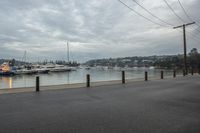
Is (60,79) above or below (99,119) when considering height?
below

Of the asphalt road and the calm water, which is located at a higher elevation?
the asphalt road

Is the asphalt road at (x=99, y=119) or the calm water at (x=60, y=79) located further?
the calm water at (x=60, y=79)

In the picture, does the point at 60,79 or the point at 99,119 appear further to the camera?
the point at 60,79

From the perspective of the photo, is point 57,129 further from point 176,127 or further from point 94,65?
point 94,65

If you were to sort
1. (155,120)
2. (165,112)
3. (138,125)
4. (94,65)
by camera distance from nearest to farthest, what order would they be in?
(138,125)
(155,120)
(165,112)
(94,65)

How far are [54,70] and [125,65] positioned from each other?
3848 cm

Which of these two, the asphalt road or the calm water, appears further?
the calm water

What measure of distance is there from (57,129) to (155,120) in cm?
289

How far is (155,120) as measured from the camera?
653 cm

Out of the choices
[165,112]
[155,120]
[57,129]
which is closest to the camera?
[57,129]

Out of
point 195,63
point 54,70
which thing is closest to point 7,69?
point 54,70

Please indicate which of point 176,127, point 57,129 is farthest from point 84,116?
point 176,127

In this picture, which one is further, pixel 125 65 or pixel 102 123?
pixel 125 65

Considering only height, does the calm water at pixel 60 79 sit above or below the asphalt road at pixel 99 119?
below
